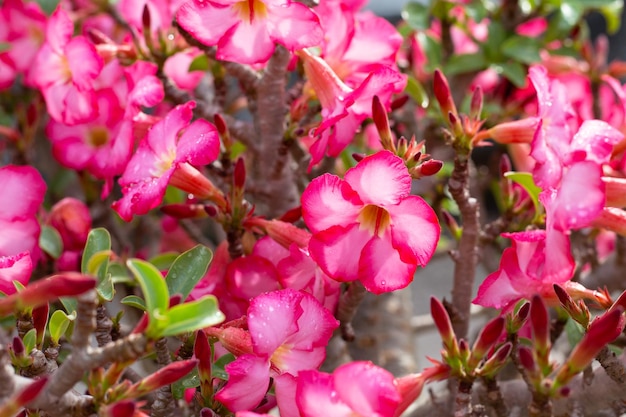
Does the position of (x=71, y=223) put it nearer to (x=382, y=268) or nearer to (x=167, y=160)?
(x=167, y=160)

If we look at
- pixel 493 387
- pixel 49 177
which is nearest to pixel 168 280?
pixel 493 387

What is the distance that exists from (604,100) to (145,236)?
808 millimetres

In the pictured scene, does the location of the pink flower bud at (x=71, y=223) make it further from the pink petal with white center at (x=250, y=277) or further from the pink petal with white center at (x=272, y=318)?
the pink petal with white center at (x=272, y=318)

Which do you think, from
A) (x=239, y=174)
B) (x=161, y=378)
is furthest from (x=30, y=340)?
(x=239, y=174)

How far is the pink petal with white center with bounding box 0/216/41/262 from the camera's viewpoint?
2.57ft

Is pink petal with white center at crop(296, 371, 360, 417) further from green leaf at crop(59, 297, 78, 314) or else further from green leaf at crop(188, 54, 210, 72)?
green leaf at crop(188, 54, 210, 72)

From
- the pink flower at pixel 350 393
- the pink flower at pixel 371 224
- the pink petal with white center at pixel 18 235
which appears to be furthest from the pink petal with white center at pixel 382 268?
Answer: the pink petal with white center at pixel 18 235

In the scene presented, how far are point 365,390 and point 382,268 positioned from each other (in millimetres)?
136

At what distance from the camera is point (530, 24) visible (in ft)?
4.54

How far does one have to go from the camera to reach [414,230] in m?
0.68

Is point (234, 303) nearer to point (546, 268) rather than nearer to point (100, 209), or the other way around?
point (546, 268)

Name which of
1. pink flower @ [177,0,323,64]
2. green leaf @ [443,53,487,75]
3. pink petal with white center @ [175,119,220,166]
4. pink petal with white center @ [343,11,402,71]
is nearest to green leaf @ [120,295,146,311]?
Result: pink petal with white center @ [175,119,220,166]

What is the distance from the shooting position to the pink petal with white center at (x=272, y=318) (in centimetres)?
65

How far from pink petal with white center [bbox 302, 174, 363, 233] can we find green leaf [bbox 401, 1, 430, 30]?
0.62m
